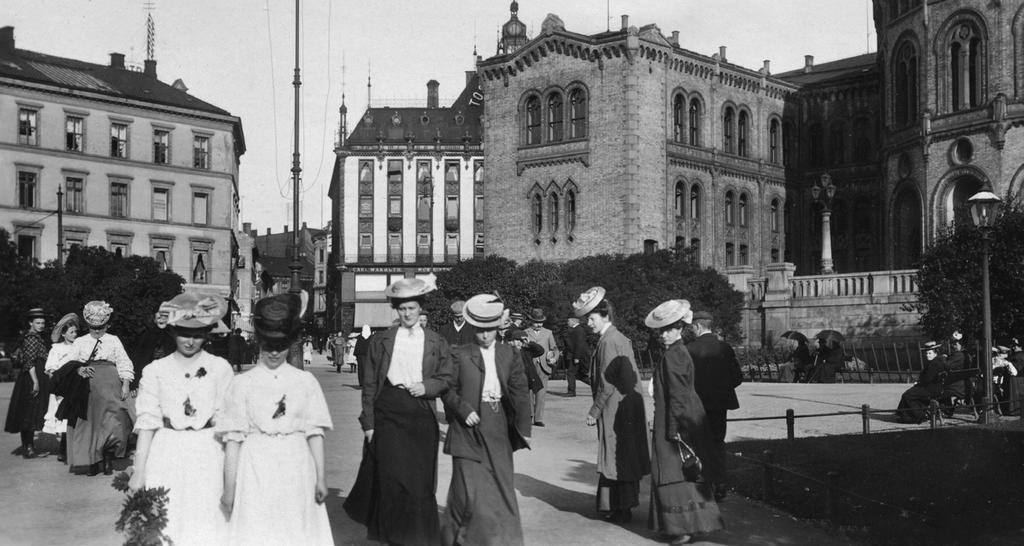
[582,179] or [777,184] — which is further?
[777,184]

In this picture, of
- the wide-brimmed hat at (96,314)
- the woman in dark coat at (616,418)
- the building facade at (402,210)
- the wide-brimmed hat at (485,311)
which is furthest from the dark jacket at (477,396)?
the building facade at (402,210)

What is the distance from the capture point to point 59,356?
12.2m

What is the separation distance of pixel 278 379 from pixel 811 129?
193 ft

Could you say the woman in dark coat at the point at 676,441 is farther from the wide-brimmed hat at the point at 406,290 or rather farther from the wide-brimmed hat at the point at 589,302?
the wide-brimmed hat at the point at 406,290

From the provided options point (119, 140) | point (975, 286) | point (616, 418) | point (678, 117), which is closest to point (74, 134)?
point (119, 140)

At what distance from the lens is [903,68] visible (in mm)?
49188

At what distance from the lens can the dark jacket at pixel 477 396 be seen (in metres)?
7.96

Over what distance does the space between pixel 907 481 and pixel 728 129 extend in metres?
47.3

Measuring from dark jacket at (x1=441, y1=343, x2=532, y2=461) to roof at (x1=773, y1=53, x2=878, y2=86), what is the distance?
5634cm

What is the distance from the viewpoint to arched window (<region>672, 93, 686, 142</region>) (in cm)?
5391

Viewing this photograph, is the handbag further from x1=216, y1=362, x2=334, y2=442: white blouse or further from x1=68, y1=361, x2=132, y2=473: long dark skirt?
x1=68, y1=361, x2=132, y2=473: long dark skirt

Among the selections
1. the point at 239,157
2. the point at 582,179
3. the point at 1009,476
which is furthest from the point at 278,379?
the point at 239,157

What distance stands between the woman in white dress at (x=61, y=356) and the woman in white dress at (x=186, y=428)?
243 inches

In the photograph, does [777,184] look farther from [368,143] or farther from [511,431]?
[511,431]
